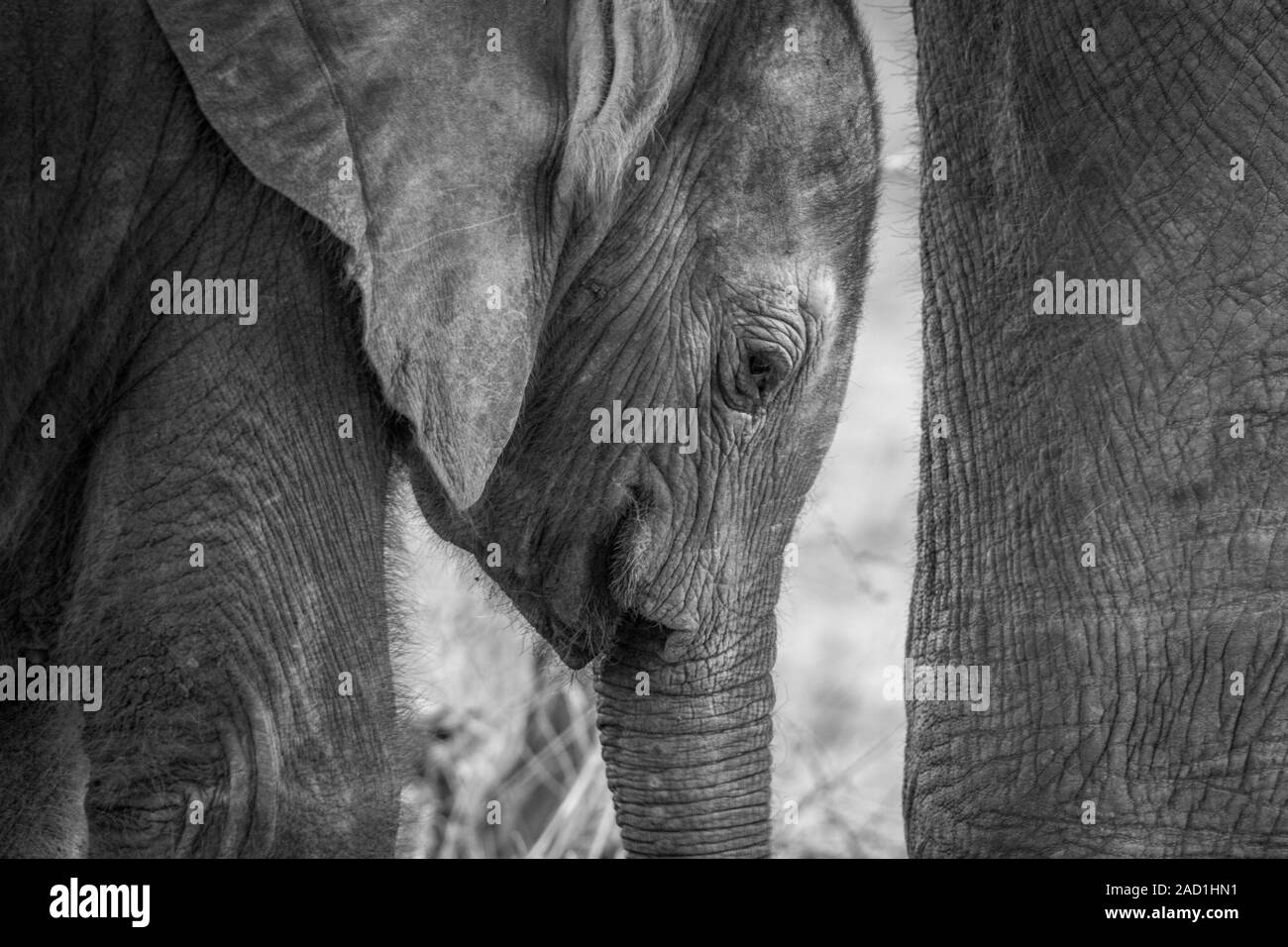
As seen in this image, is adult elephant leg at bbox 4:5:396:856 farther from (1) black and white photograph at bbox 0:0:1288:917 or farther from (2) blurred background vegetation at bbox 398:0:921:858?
(2) blurred background vegetation at bbox 398:0:921:858

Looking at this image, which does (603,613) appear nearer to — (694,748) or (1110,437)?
(694,748)

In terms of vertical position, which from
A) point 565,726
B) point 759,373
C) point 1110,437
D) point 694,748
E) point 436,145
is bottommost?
point 694,748

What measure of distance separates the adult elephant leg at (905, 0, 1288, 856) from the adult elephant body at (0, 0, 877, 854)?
0.42 metres

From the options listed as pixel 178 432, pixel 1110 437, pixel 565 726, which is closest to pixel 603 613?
pixel 178 432

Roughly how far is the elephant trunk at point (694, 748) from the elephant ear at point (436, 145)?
2.08 ft

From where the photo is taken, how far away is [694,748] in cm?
387

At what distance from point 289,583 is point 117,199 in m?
0.67

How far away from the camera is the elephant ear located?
129 inches

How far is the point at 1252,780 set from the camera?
3.22m

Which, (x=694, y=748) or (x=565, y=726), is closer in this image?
(x=694, y=748)

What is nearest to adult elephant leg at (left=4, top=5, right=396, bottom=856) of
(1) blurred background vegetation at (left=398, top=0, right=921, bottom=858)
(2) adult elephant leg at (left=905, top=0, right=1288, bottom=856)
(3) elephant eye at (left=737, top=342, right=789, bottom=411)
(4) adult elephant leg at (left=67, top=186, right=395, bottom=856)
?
(4) adult elephant leg at (left=67, top=186, right=395, bottom=856)

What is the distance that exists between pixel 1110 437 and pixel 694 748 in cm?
103

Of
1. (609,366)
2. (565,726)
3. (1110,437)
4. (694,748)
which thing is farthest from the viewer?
(565,726)
